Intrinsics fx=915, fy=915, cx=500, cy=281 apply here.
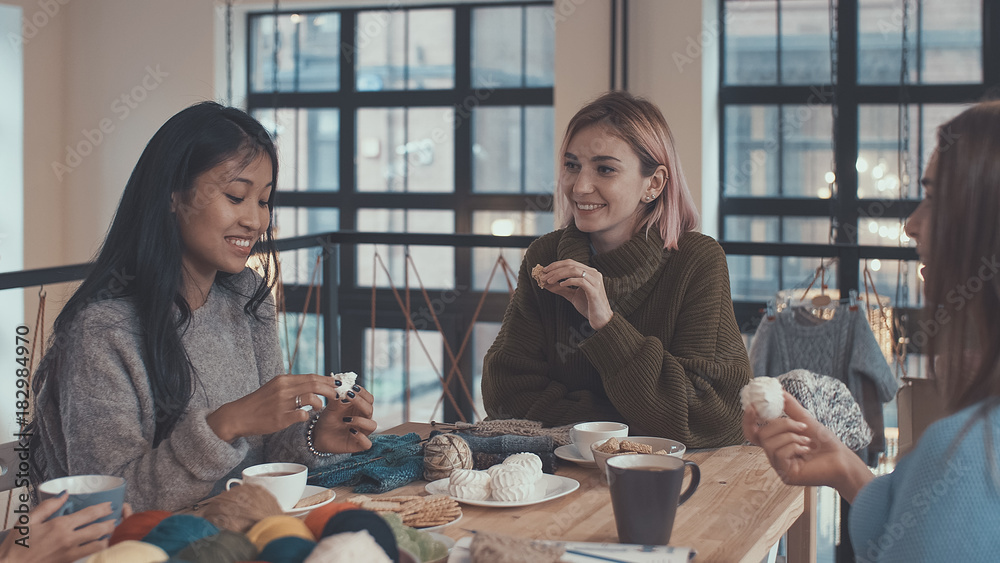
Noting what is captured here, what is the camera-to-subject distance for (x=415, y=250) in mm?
6215

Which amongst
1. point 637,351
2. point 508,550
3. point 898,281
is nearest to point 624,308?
point 637,351

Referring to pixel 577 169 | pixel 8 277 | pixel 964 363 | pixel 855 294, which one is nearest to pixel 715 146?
pixel 855 294

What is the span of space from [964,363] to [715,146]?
4714mm

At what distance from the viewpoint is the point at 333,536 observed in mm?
749

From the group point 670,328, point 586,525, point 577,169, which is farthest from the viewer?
Result: point 577,169

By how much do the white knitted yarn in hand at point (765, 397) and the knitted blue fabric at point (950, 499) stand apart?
211 millimetres

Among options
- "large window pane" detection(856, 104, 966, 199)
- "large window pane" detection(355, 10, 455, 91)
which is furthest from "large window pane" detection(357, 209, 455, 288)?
"large window pane" detection(856, 104, 966, 199)

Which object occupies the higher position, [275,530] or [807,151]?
[807,151]

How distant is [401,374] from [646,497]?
5.38m

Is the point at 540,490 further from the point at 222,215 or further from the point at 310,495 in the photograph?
the point at 222,215

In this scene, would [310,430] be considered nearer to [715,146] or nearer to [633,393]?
[633,393]

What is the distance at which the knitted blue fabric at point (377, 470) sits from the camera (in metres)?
1.28

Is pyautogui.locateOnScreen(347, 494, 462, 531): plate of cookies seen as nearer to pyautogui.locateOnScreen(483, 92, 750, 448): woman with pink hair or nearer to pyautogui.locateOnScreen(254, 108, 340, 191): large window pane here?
pyautogui.locateOnScreen(483, 92, 750, 448): woman with pink hair

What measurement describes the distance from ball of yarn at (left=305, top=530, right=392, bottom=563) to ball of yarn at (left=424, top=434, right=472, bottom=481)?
558 millimetres
